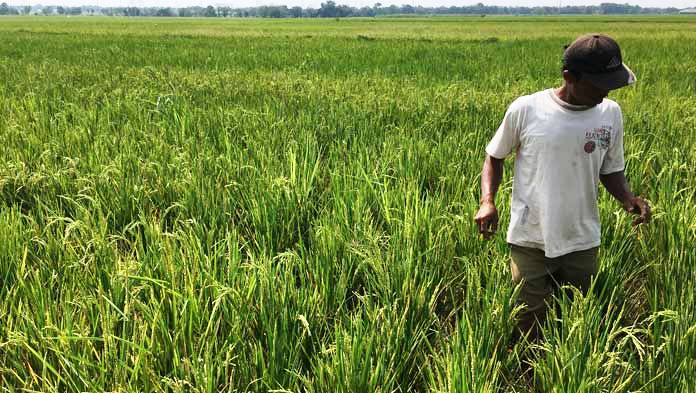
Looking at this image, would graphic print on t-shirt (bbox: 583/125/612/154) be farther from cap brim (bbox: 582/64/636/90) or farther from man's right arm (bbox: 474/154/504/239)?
man's right arm (bbox: 474/154/504/239)

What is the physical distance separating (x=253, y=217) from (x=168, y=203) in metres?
0.69

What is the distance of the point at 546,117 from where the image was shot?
1.65 meters

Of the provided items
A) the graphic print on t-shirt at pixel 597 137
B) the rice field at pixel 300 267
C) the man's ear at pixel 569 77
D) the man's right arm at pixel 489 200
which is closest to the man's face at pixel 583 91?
the man's ear at pixel 569 77

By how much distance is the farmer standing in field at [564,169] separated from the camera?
157 centimetres

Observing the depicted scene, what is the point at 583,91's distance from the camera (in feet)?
5.16

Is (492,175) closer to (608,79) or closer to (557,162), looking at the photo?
(557,162)

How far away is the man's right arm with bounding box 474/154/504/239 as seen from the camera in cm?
173

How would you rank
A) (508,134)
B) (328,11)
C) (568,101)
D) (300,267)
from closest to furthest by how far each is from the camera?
(568,101)
(508,134)
(300,267)
(328,11)

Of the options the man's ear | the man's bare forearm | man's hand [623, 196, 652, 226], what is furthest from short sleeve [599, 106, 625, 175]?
the man's bare forearm

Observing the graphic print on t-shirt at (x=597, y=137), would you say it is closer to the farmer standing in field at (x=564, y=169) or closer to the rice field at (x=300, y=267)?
the farmer standing in field at (x=564, y=169)

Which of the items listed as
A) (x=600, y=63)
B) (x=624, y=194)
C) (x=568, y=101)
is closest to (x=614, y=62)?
(x=600, y=63)

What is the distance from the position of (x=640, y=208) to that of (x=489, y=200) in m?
0.53

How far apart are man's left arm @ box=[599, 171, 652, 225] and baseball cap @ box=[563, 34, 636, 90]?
408mm

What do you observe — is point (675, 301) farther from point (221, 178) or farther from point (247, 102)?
point (247, 102)
